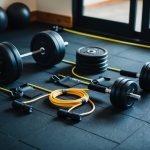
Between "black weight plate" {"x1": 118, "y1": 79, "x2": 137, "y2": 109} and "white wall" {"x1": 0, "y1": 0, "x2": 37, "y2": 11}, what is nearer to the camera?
"black weight plate" {"x1": 118, "y1": 79, "x2": 137, "y2": 109}

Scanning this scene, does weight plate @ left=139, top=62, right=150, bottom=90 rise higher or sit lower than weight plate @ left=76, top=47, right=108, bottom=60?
lower

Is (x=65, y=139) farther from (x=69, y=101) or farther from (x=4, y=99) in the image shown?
(x=4, y=99)

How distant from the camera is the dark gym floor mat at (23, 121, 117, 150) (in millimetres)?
2600

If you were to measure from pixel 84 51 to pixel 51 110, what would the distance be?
3.44ft

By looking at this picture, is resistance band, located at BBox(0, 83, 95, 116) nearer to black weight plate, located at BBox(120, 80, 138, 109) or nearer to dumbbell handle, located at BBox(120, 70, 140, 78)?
black weight plate, located at BBox(120, 80, 138, 109)

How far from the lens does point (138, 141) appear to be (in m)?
2.67

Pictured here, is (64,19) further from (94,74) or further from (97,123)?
(97,123)

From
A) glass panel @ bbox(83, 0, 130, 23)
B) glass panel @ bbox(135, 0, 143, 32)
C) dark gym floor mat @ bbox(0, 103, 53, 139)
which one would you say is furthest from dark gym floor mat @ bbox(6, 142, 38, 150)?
glass panel @ bbox(83, 0, 130, 23)

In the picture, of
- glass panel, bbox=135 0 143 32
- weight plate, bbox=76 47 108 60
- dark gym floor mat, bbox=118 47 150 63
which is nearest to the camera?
weight plate, bbox=76 47 108 60

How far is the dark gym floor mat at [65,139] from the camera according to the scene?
2600mm

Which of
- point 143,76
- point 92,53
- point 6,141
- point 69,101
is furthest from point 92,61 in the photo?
point 6,141

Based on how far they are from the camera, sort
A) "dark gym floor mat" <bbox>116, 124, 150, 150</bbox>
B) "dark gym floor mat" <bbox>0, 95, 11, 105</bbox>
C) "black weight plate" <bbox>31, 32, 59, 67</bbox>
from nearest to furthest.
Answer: "dark gym floor mat" <bbox>116, 124, 150, 150</bbox> < "dark gym floor mat" <bbox>0, 95, 11, 105</bbox> < "black weight plate" <bbox>31, 32, 59, 67</bbox>

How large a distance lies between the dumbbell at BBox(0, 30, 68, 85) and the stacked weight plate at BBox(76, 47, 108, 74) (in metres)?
0.25

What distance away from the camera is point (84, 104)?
3234 mm
